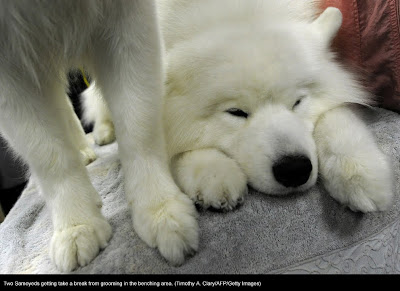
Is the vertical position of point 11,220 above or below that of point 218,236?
below

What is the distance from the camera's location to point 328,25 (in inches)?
A: 46.4

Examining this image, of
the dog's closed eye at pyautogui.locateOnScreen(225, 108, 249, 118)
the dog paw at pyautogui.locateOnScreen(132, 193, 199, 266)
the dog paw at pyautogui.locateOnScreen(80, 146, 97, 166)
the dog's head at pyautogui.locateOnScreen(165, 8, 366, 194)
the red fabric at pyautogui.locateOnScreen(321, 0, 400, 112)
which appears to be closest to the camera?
the dog paw at pyautogui.locateOnScreen(132, 193, 199, 266)

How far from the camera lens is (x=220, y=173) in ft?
3.01

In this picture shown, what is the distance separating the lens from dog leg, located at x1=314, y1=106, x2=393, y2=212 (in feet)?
2.81

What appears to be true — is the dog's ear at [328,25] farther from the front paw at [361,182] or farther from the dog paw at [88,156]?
the dog paw at [88,156]

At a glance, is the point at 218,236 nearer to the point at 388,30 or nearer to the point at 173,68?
the point at 173,68

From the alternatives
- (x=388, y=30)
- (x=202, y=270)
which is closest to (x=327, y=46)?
(x=388, y=30)

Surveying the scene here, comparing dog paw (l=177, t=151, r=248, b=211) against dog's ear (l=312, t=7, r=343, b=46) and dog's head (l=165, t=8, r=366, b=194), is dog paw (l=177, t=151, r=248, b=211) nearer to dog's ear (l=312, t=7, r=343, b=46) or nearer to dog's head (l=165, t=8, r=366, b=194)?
dog's head (l=165, t=8, r=366, b=194)

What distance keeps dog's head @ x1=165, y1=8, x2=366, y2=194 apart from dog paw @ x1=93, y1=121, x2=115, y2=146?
2.43 ft

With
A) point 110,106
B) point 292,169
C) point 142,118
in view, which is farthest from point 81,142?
point 292,169

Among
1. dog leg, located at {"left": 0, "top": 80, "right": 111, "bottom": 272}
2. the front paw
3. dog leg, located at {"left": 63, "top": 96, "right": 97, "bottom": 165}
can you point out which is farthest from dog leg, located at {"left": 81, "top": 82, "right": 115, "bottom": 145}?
the front paw

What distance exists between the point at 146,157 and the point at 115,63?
11.0 inches

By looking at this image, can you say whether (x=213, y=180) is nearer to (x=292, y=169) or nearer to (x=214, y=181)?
(x=214, y=181)
